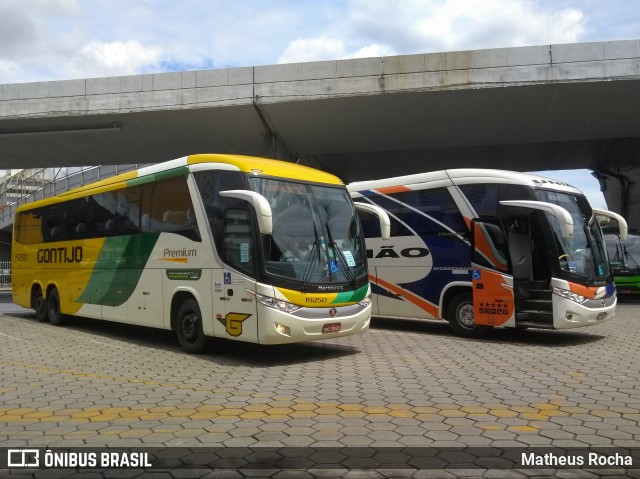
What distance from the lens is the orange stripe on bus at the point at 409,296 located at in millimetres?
11789

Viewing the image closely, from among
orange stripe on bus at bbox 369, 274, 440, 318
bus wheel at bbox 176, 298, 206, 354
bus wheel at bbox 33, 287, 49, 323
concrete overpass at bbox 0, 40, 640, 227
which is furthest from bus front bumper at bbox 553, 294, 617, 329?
bus wheel at bbox 33, 287, 49, 323

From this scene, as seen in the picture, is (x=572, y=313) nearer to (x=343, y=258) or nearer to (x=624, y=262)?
(x=343, y=258)

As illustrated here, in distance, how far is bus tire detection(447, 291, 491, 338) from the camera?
11.1 meters

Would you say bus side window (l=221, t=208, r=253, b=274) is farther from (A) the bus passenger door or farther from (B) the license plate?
(A) the bus passenger door

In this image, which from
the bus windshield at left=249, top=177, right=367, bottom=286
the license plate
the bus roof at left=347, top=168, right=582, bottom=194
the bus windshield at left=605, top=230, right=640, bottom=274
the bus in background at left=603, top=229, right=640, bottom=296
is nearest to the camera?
the bus windshield at left=249, top=177, right=367, bottom=286

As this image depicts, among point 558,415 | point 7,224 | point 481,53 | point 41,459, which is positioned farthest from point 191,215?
point 7,224

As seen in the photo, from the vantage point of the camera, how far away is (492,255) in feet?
34.6

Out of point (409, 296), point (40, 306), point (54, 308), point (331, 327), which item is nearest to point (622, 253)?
point (409, 296)

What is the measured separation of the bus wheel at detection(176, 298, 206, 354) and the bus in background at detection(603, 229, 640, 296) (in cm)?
1666

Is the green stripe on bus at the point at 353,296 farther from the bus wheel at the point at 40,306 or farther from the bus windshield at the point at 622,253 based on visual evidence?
the bus windshield at the point at 622,253

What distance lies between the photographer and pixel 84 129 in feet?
70.7

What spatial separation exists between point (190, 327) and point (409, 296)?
4.93 meters

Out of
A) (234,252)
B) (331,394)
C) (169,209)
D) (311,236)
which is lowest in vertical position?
(331,394)

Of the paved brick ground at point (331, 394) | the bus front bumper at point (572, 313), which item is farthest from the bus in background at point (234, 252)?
the bus front bumper at point (572, 313)
